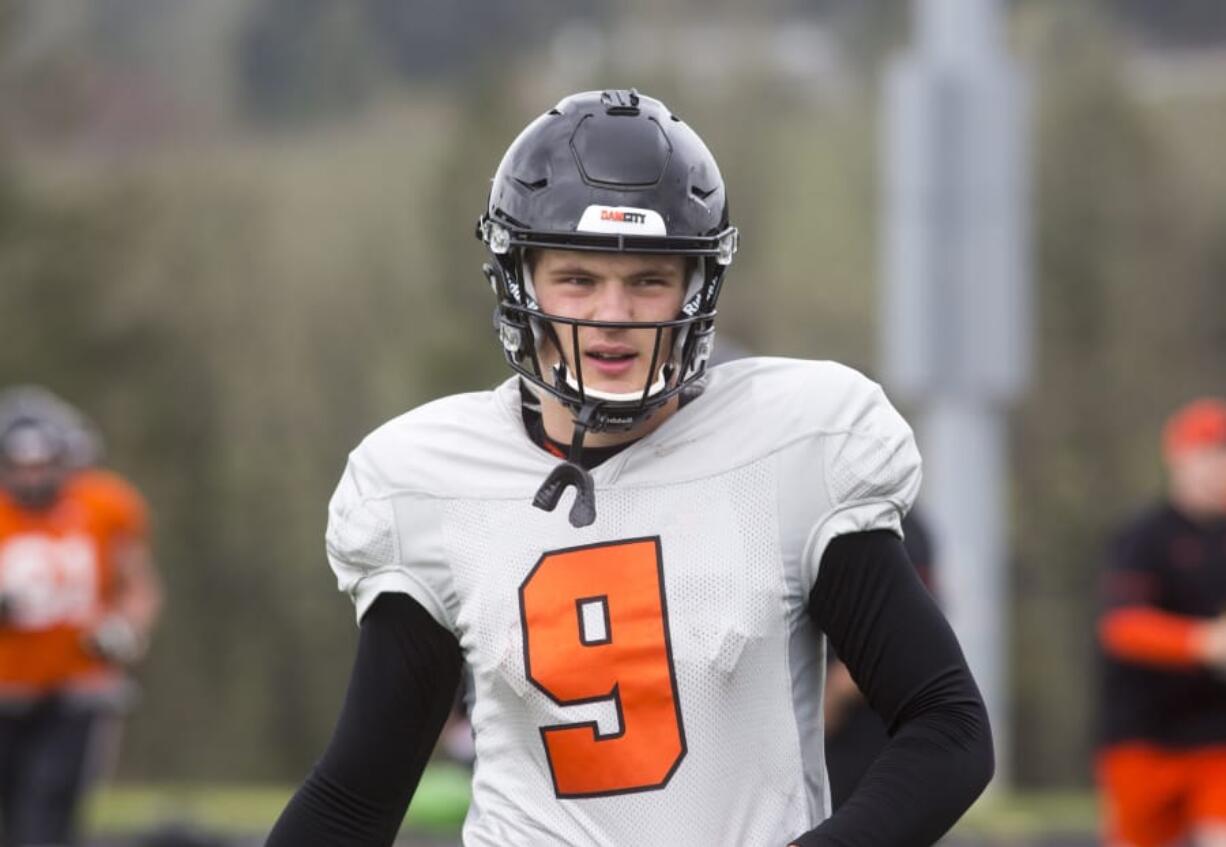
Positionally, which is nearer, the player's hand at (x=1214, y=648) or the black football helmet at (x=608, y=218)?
the black football helmet at (x=608, y=218)

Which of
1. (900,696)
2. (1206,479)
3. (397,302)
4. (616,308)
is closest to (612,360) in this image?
(616,308)

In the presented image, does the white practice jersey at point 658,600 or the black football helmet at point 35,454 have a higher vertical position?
the white practice jersey at point 658,600

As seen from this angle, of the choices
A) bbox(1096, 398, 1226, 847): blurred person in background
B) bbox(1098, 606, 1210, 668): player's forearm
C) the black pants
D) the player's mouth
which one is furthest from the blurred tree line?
the player's mouth

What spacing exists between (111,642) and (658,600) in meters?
6.07

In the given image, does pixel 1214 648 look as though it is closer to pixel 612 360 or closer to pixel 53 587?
pixel 53 587

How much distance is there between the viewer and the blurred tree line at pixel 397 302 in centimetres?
2245

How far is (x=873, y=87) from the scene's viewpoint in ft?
86.3

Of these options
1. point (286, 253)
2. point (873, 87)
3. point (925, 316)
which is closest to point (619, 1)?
point (873, 87)

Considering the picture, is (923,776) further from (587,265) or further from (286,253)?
(286,253)

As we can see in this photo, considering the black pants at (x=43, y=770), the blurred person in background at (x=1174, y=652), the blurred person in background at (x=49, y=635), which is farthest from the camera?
the blurred person in background at (x=49, y=635)

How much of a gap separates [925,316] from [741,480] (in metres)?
7.68

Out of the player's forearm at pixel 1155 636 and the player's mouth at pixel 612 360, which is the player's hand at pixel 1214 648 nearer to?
the player's forearm at pixel 1155 636

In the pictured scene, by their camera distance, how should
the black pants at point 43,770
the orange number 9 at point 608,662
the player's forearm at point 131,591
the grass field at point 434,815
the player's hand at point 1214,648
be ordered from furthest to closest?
the grass field at point 434,815 < the player's forearm at point 131,591 < the black pants at point 43,770 < the player's hand at point 1214,648 < the orange number 9 at point 608,662

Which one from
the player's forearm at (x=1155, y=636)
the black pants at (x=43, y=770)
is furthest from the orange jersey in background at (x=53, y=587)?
the player's forearm at (x=1155, y=636)
